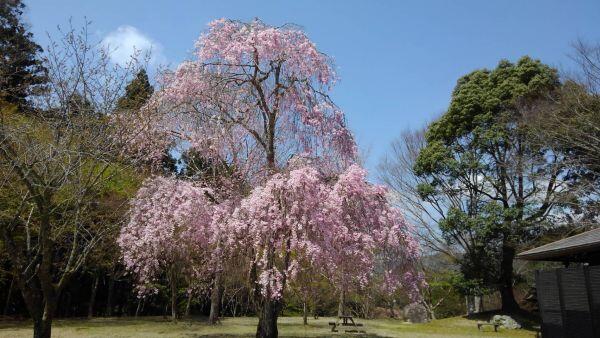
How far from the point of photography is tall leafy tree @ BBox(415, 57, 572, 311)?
17.5m

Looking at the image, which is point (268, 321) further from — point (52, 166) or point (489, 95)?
point (489, 95)

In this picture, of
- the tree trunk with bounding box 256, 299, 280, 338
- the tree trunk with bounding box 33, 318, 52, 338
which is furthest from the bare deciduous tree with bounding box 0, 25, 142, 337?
the tree trunk with bounding box 256, 299, 280, 338

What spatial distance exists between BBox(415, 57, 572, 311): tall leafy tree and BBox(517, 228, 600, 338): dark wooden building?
6996 millimetres

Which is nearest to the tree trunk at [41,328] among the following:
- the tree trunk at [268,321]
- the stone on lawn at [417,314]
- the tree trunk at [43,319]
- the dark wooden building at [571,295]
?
the tree trunk at [43,319]

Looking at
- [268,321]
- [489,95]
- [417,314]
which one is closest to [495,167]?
[489,95]

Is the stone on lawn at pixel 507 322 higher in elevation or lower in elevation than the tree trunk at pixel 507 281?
lower

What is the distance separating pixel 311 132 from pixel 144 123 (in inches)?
139

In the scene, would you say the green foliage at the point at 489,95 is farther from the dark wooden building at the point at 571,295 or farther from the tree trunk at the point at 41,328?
the tree trunk at the point at 41,328

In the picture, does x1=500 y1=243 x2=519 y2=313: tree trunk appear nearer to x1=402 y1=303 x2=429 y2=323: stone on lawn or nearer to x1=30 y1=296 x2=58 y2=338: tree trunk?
x1=402 y1=303 x2=429 y2=323: stone on lawn

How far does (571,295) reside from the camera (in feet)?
27.1

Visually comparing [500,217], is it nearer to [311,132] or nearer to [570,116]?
[570,116]

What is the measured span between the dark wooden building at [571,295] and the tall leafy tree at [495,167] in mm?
6996

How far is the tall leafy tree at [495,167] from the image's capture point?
1750cm

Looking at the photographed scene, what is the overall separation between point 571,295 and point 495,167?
37.4 ft
